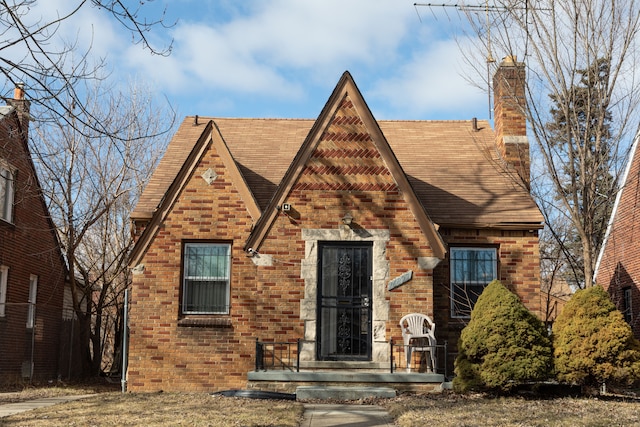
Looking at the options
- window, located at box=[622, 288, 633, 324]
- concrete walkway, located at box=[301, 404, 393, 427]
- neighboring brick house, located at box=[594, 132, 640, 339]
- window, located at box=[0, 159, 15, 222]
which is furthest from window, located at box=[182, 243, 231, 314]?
window, located at box=[622, 288, 633, 324]

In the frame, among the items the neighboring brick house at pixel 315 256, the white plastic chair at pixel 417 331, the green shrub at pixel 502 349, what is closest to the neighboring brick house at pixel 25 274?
the neighboring brick house at pixel 315 256

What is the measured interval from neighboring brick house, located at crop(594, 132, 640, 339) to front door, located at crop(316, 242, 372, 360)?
7912 millimetres

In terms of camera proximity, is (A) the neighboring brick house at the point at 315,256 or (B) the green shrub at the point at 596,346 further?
(A) the neighboring brick house at the point at 315,256

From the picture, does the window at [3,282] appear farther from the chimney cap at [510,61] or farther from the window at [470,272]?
the chimney cap at [510,61]

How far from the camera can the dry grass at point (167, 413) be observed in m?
8.70

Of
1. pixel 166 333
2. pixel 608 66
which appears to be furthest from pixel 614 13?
pixel 166 333

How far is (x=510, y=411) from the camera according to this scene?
31.2 feet

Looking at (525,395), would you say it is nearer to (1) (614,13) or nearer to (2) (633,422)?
(2) (633,422)

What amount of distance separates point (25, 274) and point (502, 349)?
1423 centimetres

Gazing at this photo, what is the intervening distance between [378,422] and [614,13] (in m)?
8.08

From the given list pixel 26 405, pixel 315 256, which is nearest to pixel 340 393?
pixel 315 256

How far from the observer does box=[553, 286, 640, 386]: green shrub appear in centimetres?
1075

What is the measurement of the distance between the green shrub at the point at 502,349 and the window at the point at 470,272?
143 inches

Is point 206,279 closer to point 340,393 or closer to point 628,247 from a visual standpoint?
point 340,393
